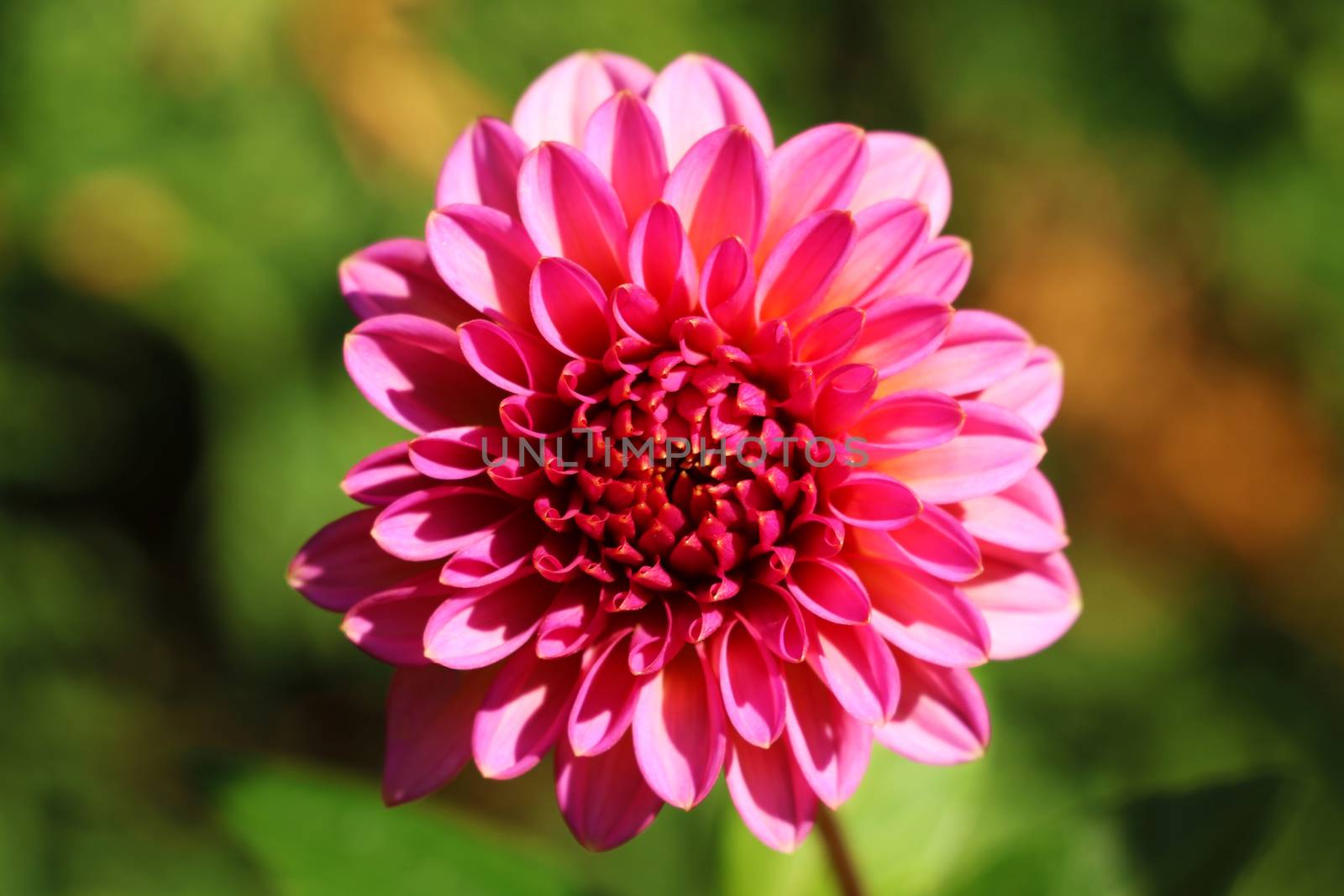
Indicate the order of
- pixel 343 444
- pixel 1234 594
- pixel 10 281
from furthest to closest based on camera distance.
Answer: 1. pixel 1234 594
2. pixel 10 281
3. pixel 343 444


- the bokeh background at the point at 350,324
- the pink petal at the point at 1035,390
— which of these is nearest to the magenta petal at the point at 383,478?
the pink petal at the point at 1035,390

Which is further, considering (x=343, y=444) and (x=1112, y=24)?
(x=1112, y=24)

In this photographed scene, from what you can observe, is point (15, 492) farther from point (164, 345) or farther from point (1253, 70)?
point (1253, 70)

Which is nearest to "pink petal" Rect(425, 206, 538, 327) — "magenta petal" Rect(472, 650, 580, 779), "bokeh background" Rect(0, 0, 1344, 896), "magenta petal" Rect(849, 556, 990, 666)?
"magenta petal" Rect(472, 650, 580, 779)

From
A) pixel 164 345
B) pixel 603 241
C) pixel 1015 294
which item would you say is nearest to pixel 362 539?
pixel 603 241

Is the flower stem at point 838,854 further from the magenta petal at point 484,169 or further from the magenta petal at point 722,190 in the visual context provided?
the magenta petal at point 484,169

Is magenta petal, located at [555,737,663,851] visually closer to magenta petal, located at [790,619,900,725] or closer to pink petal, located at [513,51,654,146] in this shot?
magenta petal, located at [790,619,900,725]
